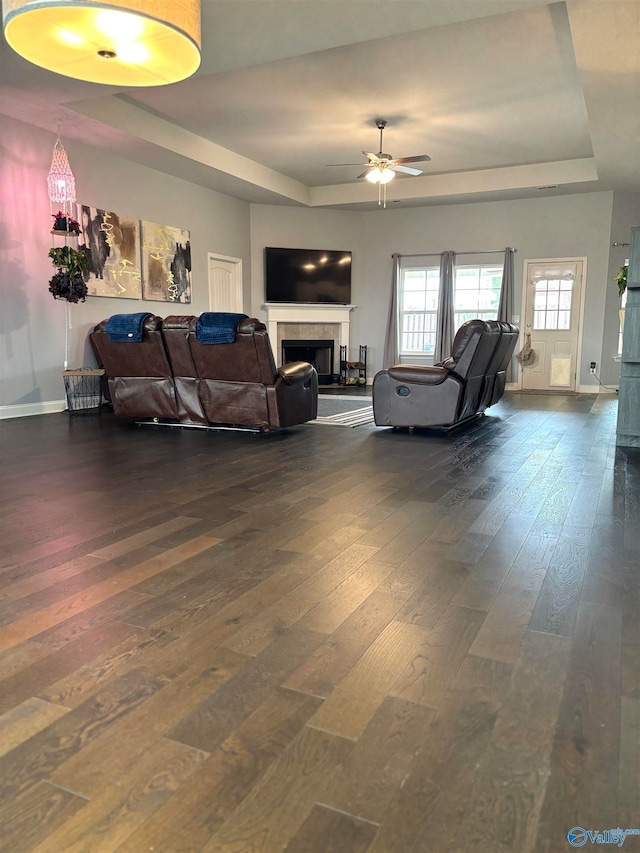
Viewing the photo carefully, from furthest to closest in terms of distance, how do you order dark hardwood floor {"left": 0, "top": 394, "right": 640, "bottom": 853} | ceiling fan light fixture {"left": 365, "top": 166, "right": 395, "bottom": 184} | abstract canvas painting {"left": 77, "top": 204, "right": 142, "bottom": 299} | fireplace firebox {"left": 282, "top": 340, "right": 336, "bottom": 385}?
fireplace firebox {"left": 282, "top": 340, "right": 336, "bottom": 385} → ceiling fan light fixture {"left": 365, "top": 166, "right": 395, "bottom": 184} → abstract canvas painting {"left": 77, "top": 204, "right": 142, "bottom": 299} → dark hardwood floor {"left": 0, "top": 394, "right": 640, "bottom": 853}

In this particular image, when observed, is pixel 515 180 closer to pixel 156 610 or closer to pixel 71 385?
pixel 71 385

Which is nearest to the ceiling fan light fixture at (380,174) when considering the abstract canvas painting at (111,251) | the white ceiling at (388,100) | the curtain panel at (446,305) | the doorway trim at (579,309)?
the white ceiling at (388,100)

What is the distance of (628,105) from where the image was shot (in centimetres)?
571

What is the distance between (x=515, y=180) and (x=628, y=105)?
3522mm

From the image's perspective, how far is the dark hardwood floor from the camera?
3.48 feet

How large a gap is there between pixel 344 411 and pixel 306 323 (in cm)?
428

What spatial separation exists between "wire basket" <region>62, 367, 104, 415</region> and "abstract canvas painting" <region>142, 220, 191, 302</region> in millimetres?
1546

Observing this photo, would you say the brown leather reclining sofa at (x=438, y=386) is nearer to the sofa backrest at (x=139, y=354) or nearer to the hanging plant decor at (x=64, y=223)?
the sofa backrest at (x=139, y=354)

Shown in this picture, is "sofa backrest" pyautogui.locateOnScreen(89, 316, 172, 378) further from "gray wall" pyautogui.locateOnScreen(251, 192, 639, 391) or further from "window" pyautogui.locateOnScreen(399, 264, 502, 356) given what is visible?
"window" pyautogui.locateOnScreen(399, 264, 502, 356)

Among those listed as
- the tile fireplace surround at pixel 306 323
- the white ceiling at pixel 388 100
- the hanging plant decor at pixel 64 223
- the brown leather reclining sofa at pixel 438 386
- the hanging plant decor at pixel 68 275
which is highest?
the white ceiling at pixel 388 100

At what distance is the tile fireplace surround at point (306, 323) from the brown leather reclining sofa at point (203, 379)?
16.1 ft

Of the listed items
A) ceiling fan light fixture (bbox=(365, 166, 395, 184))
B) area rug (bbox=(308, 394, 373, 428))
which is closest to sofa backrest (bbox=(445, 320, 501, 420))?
area rug (bbox=(308, 394, 373, 428))

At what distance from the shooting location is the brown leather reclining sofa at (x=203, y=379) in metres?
Result: 5.02

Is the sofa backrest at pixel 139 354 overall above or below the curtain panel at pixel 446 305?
below
